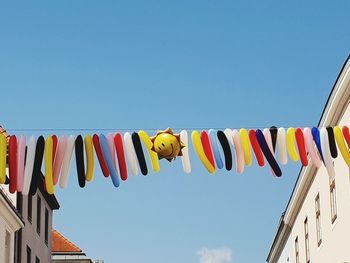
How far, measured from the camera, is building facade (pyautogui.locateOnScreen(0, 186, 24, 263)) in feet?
157

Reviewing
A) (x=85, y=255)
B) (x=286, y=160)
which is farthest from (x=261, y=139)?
(x=85, y=255)

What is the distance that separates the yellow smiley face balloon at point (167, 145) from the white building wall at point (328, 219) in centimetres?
1447

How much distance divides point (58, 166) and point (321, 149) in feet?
16.9

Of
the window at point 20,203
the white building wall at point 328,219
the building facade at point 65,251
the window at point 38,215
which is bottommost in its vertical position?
the white building wall at point 328,219

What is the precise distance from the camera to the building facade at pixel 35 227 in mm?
53500

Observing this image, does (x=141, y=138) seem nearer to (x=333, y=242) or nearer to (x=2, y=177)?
(x=2, y=177)

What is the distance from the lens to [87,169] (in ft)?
69.4

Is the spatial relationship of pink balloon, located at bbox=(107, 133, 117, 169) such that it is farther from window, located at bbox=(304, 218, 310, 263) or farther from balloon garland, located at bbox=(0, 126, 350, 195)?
window, located at bbox=(304, 218, 310, 263)

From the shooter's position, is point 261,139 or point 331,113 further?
point 331,113

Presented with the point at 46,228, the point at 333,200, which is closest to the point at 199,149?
the point at 333,200

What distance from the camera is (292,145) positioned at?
2144 centimetres

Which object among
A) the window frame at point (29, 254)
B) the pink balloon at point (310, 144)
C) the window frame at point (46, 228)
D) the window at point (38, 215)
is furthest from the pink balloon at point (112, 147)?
the window frame at point (46, 228)

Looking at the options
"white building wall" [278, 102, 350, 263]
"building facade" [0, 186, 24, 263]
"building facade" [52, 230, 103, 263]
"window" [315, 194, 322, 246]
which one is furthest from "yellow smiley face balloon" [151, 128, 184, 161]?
"building facade" [52, 230, 103, 263]

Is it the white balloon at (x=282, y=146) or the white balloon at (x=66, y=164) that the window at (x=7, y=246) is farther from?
the white balloon at (x=282, y=146)
